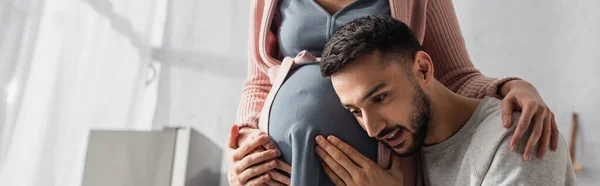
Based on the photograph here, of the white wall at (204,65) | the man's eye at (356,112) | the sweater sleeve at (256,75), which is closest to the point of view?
the man's eye at (356,112)

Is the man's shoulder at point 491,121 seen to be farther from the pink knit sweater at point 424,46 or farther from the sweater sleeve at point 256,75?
the sweater sleeve at point 256,75

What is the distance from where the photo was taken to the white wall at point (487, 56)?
1.18 metres

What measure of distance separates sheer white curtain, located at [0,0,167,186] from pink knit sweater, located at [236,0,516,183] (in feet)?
1.14

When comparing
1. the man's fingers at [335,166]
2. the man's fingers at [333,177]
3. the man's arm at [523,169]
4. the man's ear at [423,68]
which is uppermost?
the man's ear at [423,68]

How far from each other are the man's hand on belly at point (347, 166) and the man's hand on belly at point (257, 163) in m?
0.07

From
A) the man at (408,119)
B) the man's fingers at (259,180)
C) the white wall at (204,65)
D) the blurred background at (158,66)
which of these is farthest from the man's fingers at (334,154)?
the white wall at (204,65)

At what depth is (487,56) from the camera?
50.4 inches

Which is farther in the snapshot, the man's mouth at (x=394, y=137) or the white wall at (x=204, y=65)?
the white wall at (x=204, y=65)

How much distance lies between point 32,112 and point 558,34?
46.3 inches

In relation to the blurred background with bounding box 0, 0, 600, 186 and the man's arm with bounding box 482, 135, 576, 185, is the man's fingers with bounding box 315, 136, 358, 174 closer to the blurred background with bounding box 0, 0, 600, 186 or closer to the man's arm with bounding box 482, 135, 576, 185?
the man's arm with bounding box 482, 135, 576, 185

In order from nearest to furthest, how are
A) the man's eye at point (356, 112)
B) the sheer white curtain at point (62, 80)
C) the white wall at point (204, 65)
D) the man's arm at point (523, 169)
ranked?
1. the man's arm at point (523, 169)
2. the man's eye at point (356, 112)
3. the sheer white curtain at point (62, 80)
4. the white wall at point (204, 65)

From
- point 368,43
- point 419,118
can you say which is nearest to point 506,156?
point 419,118

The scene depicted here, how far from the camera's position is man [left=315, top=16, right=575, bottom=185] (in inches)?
26.5

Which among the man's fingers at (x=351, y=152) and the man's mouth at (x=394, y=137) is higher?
the man's mouth at (x=394, y=137)
